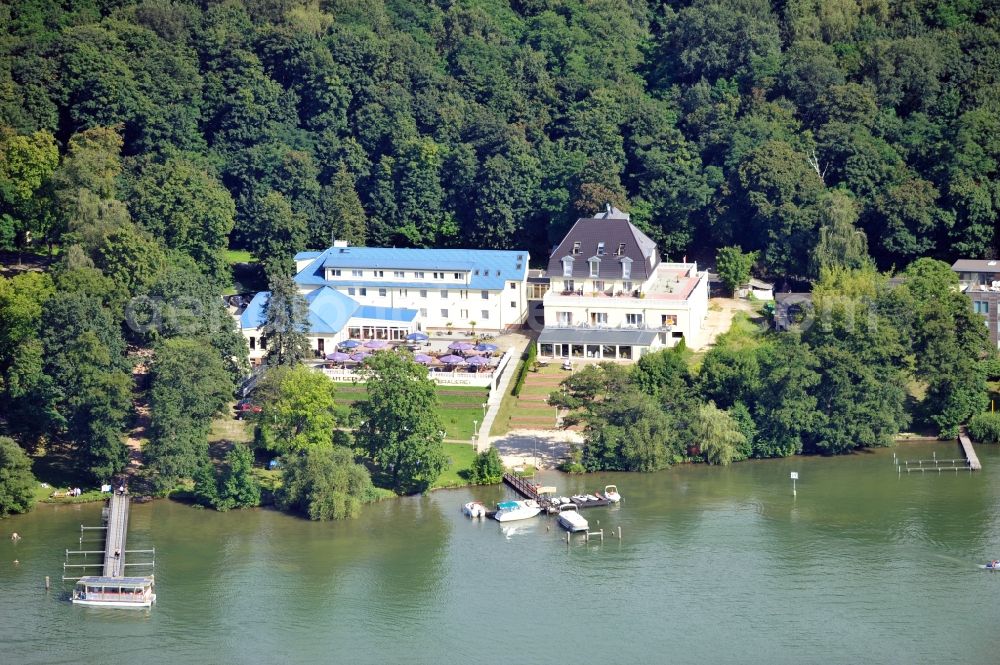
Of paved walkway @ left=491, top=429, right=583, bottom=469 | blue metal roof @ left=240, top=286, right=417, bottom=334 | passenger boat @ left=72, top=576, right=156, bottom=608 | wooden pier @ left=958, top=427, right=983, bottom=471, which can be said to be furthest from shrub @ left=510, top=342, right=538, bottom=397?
passenger boat @ left=72, top=576, right=156, bottom=608

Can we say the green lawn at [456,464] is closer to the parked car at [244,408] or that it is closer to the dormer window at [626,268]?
the parked car at [244,408]

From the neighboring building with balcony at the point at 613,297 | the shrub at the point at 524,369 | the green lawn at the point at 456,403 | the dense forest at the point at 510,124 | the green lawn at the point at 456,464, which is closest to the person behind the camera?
the green lawn at the point at 456,464

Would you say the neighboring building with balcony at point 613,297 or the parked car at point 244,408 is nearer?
the parked car at point 244,408

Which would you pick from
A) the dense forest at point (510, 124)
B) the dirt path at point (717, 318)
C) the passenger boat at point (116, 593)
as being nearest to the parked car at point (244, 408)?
the dense forest at point (510, 124)

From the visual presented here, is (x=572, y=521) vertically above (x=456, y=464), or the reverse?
(x=456, y=464)

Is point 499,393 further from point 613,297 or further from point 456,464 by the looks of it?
point 613,297

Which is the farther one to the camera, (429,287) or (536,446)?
(429,287)

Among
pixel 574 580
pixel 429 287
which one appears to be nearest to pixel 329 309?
pixel 429 287

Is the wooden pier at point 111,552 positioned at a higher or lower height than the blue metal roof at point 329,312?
lower
